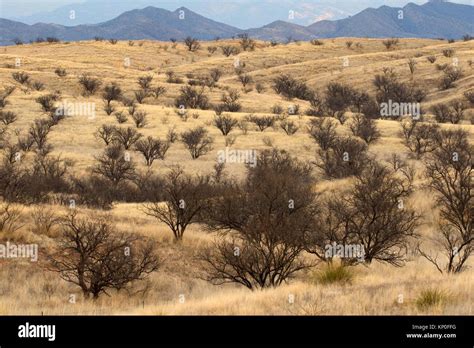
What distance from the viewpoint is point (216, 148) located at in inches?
1838

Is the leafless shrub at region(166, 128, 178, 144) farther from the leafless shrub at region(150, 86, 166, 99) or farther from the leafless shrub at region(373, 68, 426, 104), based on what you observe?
the leafless shrub at region(373, 68, 426, 104)

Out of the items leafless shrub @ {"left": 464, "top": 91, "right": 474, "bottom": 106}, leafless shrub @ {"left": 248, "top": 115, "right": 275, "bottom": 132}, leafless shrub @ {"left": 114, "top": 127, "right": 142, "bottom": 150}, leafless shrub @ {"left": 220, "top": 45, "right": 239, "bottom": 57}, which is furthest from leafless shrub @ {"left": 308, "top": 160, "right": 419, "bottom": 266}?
leafless shrub @ {"left": 220, "top": 45, "right": 239, "bottom": 57}

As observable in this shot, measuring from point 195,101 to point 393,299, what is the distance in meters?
60.3

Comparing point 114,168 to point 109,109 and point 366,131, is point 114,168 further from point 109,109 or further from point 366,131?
point 109,109

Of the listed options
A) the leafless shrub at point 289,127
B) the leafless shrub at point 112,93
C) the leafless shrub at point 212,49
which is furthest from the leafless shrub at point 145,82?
the leafless shrub at point 212,49

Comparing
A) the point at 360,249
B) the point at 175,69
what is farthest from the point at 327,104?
the point at 360,249

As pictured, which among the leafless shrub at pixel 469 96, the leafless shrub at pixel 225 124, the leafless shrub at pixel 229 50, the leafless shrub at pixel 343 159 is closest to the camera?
the leafless shrub at pixel 343 159

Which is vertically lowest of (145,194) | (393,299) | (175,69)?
(145,194)

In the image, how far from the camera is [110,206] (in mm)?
30125

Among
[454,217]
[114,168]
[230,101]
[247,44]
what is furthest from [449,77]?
[454,217]

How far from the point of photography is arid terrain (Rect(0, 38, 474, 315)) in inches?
440

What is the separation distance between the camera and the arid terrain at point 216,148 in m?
11.2
